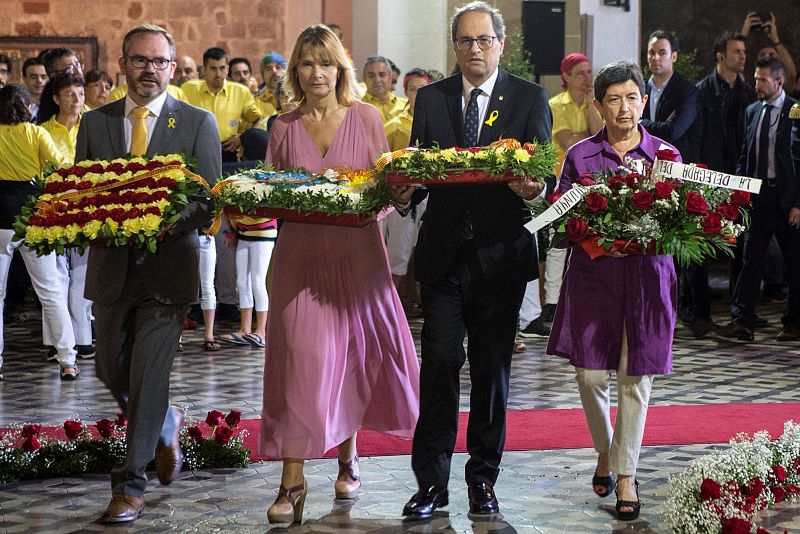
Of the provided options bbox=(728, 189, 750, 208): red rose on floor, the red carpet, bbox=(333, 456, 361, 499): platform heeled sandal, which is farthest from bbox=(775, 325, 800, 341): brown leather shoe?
bbox=(333, 456, 361, 499): platform heeled sandal

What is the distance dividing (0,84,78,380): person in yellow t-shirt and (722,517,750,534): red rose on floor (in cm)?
578

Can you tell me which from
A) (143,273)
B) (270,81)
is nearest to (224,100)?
(270,81)

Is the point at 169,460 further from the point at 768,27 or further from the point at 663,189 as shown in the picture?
the point at 768,27

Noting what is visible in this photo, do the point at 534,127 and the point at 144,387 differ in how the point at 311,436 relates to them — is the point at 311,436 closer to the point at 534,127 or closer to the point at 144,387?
the point at 144,387

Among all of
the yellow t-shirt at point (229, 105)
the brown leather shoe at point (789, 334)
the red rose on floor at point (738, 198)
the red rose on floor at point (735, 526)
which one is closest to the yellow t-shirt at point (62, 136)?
the yellow t-shirt at point (229, 105)

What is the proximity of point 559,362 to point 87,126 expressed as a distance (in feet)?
16.9

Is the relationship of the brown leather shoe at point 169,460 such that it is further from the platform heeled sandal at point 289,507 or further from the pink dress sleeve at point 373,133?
the pink dress sleeve at point 373,133

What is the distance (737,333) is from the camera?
36.7 feet

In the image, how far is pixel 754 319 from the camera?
11.4 meters

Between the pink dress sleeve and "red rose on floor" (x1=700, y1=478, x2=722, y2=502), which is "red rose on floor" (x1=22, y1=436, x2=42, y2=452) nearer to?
the pink dress sleeve

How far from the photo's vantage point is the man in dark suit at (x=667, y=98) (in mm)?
10945

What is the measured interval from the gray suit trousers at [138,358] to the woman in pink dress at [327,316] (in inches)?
18.0

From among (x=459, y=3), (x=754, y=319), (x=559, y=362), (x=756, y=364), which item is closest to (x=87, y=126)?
(x=559, y=362)

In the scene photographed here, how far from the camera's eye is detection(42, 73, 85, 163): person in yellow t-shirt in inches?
394
